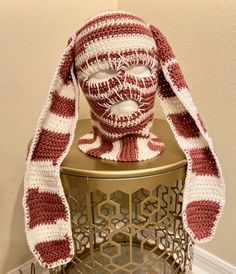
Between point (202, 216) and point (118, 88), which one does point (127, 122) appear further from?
point (202, 216)

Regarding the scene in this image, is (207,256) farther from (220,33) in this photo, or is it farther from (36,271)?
(220,33)

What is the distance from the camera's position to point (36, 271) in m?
0.93

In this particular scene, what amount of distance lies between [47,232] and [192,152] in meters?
0.32

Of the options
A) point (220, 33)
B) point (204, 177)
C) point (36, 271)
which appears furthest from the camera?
point (36, 271)

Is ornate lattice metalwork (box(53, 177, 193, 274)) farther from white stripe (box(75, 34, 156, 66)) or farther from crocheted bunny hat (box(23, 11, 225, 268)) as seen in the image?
white stripe (box(75, 34, 156, 66))

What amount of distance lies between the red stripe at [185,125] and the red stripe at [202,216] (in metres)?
0.14

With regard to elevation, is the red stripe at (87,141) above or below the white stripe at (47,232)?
above

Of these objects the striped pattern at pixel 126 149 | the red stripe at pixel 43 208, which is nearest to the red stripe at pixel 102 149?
the striped pattern at pixel 126 149

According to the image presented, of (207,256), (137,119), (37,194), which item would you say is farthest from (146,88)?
(207,256)

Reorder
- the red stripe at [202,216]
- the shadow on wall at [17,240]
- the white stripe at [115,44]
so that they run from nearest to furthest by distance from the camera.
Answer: the white stripe at [115,44] < the red stripe at [202,216] < the shadow on wall at [17,240]

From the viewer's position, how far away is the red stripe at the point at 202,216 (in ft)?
2.07

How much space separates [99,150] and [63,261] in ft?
0.73

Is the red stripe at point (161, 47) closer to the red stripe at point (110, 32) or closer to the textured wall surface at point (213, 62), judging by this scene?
the red stripe at point (110, 32)

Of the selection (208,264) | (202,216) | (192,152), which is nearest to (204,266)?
(208,264)
